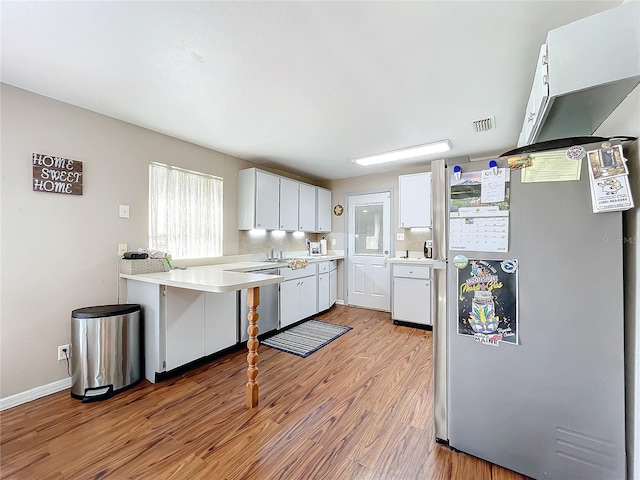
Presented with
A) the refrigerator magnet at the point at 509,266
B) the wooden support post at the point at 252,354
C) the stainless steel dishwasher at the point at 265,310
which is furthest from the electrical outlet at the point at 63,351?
the refrigerator magnet at the point at 509,266

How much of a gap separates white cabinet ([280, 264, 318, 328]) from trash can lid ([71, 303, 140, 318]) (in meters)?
1.68

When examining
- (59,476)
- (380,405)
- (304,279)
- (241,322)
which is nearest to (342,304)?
(304,279)

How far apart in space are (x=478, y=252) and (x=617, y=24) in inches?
42.1

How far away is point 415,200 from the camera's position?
4.12 m

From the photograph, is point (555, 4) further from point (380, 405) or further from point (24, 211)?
point (24, 211)

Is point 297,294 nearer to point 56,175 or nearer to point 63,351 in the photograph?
point 63,351

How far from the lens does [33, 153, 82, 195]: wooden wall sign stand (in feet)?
6.89

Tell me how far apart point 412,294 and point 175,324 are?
301cm

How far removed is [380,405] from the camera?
203 centimetres

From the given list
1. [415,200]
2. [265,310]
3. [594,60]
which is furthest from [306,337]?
[594,60]

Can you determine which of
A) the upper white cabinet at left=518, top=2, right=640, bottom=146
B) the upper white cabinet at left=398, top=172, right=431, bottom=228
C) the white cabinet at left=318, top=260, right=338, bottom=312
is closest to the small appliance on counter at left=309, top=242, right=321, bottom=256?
the white cabinet at left=318, top=260, right=338, bottom=312

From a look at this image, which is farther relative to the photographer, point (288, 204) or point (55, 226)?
point (288, 204)

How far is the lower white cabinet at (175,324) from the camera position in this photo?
2340 millimetres

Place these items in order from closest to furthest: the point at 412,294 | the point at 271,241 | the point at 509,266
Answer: the point at 509,266, the point at 412,294, the point at 271,241
